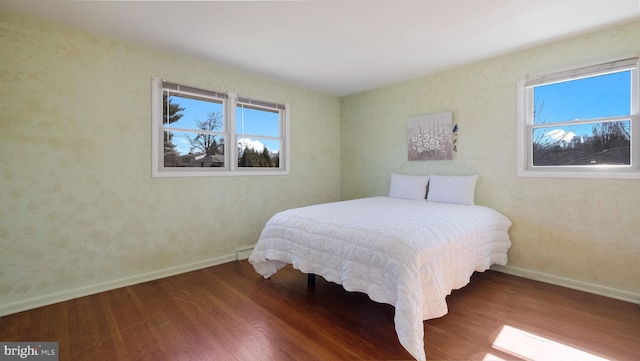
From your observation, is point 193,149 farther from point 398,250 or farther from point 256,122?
point 398,250

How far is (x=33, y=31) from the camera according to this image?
225cm

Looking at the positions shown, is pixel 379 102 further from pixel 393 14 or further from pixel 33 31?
pixel 33 31

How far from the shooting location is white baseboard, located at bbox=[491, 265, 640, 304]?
2369 mm

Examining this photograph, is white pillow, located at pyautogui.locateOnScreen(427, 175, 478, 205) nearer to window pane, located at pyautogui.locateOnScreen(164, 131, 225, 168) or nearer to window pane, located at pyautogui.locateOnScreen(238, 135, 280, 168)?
window pane, located at pyautogui.locateOnScreen(238, 135, 280, 168)

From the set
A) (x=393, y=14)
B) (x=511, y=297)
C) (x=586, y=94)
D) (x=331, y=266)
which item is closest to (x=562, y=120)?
(x=586, y=94)

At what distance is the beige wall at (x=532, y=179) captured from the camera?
7.96 feet

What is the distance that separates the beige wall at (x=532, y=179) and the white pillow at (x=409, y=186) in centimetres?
18

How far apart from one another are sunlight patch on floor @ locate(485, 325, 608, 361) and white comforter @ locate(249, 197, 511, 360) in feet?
1.27

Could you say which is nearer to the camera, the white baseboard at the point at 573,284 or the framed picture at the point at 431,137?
the white baseboard at the point at 573,284

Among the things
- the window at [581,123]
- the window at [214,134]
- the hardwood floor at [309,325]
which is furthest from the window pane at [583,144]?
the window at [214,134]

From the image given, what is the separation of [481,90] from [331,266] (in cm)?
262

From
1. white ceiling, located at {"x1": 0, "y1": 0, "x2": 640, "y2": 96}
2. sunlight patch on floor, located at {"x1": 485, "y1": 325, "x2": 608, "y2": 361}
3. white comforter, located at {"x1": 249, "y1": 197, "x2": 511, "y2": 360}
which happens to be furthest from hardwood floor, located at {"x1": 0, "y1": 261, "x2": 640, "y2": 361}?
white ceiling, located at {"x1": 0, "y1": 0, "x2": 640, "y2": 96}

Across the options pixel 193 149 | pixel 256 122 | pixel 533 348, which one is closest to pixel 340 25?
pixel 256 122

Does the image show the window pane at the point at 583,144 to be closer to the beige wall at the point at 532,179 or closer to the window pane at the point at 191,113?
the beige wall at the point at 532,179
